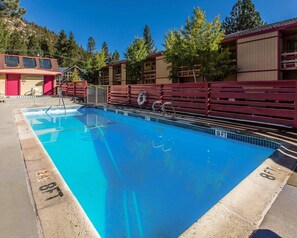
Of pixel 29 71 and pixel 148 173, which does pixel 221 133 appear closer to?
pixel 148 173

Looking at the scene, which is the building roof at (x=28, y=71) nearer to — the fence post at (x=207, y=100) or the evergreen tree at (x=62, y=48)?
the fence post at (x=207, y=100)

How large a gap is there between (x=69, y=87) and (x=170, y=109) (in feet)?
43.8

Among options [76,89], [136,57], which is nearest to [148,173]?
[76,89]

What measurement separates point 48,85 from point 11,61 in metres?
4.04

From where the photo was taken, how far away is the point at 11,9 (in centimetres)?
2353

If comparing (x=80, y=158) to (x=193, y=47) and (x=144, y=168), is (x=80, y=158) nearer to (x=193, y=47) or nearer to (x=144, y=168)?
(x=144, y=168)

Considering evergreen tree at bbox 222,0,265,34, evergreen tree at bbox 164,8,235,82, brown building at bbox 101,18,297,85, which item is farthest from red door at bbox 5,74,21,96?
evergreen tree at bbox 222,0,265,34

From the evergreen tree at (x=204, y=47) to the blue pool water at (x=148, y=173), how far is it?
927cm

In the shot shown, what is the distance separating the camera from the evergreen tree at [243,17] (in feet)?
98.3

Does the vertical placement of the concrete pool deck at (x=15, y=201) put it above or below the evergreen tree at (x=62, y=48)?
below

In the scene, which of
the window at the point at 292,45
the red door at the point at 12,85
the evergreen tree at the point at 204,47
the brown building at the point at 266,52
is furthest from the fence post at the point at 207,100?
the red door at the point at 12,85

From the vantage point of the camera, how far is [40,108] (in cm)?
1196

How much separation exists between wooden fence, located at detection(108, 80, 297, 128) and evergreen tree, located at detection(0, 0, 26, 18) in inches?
862

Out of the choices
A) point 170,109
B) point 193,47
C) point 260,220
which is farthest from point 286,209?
point 193,47
